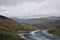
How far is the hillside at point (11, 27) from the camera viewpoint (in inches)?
334

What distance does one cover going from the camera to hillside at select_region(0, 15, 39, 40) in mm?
8473

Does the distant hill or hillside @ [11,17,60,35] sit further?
the distant hill

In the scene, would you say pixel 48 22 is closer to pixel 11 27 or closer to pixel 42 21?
pixel 42 21

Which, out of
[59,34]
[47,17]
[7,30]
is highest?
[47,17]

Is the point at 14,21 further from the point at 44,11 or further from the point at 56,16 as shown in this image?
the point at 56,16

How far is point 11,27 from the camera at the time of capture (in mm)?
9117

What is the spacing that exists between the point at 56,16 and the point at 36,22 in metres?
1.32

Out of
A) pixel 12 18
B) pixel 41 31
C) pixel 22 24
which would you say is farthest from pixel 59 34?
pixel 12 18

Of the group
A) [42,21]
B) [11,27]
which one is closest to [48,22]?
[42,21]

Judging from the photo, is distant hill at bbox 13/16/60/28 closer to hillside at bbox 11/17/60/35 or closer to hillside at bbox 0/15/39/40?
hillside at bbox 11/17/60/35

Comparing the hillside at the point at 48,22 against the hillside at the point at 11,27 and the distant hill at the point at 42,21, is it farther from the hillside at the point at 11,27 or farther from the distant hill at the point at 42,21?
the hillside at the point at 11,27

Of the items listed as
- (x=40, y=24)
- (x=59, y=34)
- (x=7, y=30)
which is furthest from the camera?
(x=59, y=34)

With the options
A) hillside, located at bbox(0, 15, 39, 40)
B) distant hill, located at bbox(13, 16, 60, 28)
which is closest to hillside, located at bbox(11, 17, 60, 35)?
distant hill, located at bbox(13, 16, 60, 28)

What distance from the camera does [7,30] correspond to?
8844 millimetres
